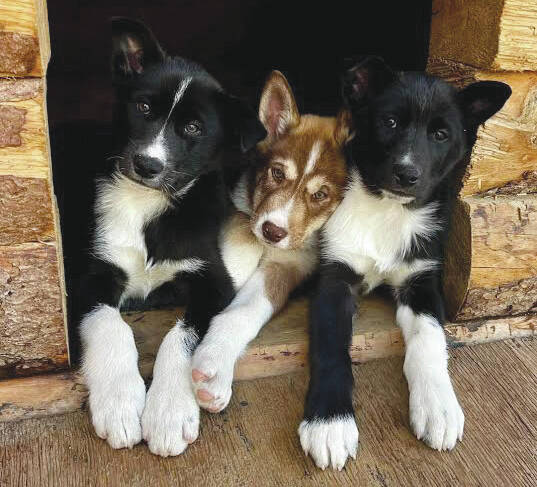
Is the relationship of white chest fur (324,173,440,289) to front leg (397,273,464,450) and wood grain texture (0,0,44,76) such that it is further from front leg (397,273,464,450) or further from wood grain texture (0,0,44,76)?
wood grain texture (0,0,44,76)

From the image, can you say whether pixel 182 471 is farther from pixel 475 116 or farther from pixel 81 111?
pixel 81 111

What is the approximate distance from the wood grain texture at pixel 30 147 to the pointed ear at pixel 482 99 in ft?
4.92

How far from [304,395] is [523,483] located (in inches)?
30.8

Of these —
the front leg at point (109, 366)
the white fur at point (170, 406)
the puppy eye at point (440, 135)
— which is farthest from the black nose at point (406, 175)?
the front leg at point (109, 366)

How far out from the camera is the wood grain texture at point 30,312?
1.94 meters

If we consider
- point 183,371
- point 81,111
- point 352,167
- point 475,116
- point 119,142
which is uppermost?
point 475,116

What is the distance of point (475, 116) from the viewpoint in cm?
236

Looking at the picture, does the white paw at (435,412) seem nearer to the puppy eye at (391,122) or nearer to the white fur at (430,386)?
the white fur at (430,386)

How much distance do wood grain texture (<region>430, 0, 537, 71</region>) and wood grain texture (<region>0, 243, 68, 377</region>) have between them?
1.70 m

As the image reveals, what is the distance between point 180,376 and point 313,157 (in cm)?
114

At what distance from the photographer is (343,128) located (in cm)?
281

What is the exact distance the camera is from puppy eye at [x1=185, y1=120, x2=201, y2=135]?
7.52 feet

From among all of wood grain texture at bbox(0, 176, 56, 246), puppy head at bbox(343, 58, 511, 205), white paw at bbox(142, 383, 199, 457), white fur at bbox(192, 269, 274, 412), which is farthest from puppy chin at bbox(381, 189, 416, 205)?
wood grain texture at bbox(0, 176, 56, 246)

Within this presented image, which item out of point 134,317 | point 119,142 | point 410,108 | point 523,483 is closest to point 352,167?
point 410,108
